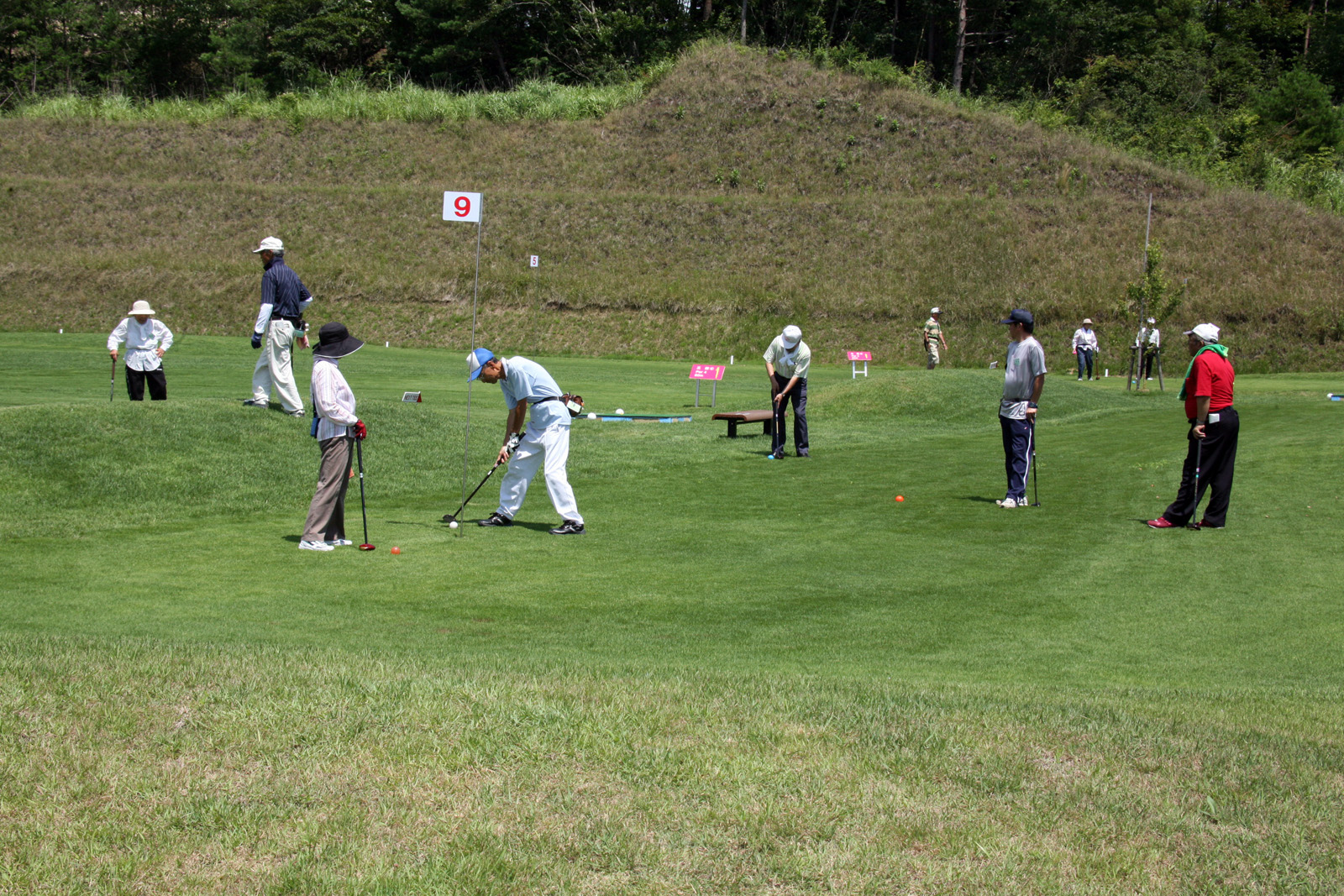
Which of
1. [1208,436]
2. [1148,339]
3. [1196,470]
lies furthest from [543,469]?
[1148,339]

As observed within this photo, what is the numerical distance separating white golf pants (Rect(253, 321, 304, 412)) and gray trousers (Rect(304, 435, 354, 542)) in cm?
591

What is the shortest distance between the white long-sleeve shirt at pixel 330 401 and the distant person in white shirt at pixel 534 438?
52.8 inches

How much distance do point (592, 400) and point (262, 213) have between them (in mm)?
36834

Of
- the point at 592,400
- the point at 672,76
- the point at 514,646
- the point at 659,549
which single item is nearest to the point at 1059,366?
the point at 592,400

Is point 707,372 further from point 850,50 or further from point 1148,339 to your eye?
point 850,50

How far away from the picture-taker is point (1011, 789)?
17.5ft

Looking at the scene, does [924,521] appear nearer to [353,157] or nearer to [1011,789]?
[1011,789]

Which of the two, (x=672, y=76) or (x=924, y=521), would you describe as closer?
(x=924, y=521)

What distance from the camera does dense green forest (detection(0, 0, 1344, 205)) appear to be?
7294cm

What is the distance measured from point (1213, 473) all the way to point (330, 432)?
10.1 meters

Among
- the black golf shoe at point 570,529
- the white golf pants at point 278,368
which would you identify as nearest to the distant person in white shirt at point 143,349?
the white golf pants at point 278,368

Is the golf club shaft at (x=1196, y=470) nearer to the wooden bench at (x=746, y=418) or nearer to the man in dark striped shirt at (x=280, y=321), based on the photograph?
the wooden bench at (x=746, y=418)

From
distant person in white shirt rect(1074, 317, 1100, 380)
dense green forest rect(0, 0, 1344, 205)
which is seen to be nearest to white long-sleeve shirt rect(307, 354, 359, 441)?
distant person in white shirt rect(1074, 317, 1100, 380)

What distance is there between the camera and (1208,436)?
13797 mm
